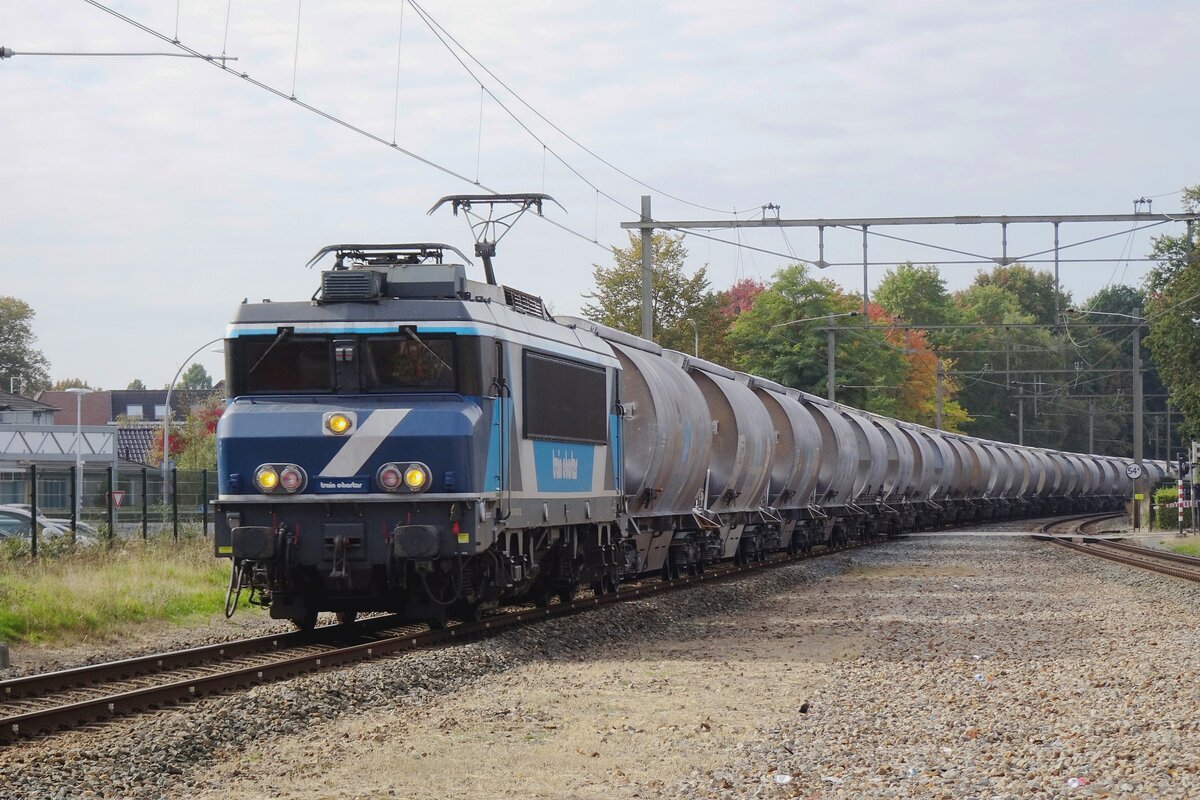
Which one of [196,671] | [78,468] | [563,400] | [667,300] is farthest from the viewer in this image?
[667,300]

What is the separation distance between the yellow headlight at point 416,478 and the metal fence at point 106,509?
8.70 meters

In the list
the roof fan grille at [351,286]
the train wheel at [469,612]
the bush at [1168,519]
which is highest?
the roof fan grille at [351,286]

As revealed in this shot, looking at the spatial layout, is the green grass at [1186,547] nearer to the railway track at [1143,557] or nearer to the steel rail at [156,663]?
the railway track at [1143,557]

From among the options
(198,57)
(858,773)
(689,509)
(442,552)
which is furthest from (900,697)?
(689,509)

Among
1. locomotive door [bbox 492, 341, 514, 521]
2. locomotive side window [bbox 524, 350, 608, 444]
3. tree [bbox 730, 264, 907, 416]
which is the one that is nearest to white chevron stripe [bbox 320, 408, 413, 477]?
locomotive door [bbox 492, 341, 514, 521]

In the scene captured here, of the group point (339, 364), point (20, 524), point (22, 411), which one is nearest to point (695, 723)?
point (339, 364)

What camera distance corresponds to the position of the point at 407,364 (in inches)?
562

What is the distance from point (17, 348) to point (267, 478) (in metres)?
114

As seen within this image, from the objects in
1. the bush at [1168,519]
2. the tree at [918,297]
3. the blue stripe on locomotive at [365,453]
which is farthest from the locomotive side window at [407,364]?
the tree at [918,297]

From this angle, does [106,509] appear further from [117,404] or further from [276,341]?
[117,404]

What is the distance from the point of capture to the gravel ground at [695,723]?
8430 mm

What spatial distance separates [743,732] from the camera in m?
10.3

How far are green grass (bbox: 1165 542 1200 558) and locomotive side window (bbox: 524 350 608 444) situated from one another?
21513 millimetres

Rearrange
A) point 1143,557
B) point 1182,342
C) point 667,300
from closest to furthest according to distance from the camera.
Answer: point 1143,557, point 1182,342, point 667,300
